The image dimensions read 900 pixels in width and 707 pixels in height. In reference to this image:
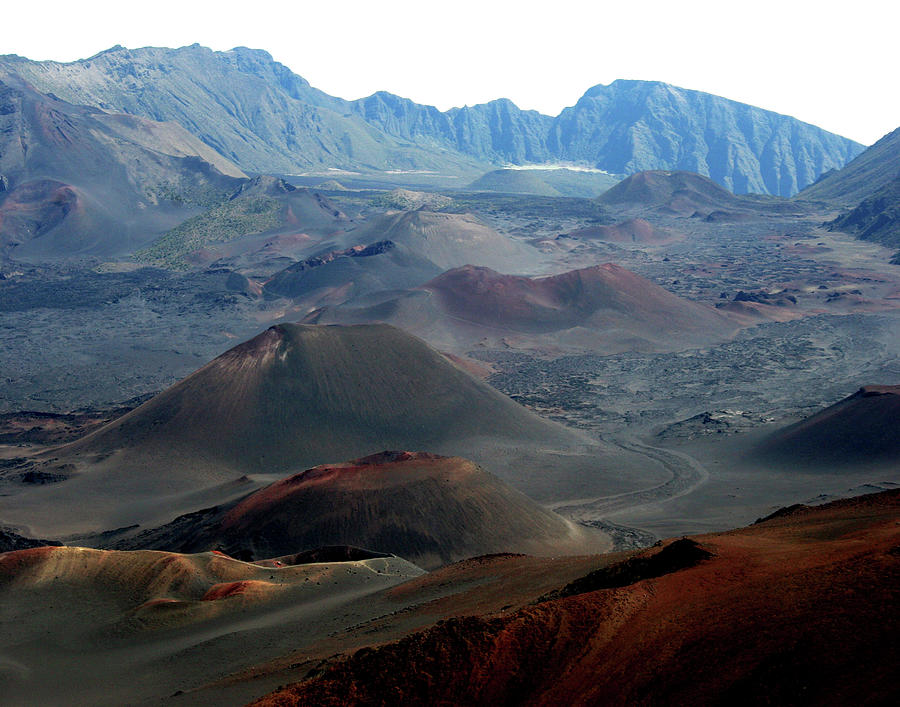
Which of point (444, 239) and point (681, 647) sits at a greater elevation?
point (444, 239)

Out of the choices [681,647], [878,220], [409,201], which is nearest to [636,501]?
[681,647]

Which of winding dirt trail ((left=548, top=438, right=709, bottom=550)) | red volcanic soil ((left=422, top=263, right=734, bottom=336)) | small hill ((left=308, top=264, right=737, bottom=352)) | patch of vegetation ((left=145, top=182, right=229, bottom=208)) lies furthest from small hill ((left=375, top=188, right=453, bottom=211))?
winding dirt trail ((left=548, top=438, right=709, bottom=550))

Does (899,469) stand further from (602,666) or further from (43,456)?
(43,456)

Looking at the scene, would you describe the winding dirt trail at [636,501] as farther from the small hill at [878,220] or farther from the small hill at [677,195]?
the small hill at [677,195]

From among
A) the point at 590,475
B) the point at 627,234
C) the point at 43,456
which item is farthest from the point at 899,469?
the point at 627,234

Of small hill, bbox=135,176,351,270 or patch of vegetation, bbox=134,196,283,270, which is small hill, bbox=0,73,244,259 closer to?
patch of vegetation, bbox=134,196,283,270

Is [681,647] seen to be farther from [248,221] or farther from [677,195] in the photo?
[677,195]
